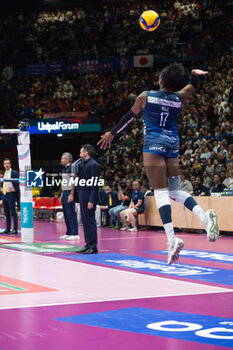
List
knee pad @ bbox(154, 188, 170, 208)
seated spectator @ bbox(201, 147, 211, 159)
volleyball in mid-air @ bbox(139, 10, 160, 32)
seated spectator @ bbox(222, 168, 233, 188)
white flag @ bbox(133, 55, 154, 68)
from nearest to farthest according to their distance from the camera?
knee pad @ bbox(154, 188, 170, 208)
volleyball in mid-air @ bbox(139, 10, 160, 32)
seated spectator @ bbox(222, 168, 233, 188)
seated spectator @ bbox(201, 147, 211, 159)
white flag @ bbox(133, 55, 154, 68)

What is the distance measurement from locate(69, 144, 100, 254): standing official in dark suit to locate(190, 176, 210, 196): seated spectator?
5.57 metres

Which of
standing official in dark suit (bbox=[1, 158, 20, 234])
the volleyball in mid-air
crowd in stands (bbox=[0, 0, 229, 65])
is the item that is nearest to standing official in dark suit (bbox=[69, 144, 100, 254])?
the volleyball in mid-air

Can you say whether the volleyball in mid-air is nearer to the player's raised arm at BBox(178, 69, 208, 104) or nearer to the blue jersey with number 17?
the player's raised arm at BBox(178, 69, 208, 104)

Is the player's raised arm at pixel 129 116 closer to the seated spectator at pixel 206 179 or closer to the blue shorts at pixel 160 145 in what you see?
the blue shorts at pixel 160 145

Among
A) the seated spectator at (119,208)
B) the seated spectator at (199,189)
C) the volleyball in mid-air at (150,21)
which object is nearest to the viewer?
the volleyball in mid-air at (150,21)

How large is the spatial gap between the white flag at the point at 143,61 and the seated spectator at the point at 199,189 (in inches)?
630

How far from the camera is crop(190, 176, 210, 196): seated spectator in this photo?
1485 cm

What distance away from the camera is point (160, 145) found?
210 inches

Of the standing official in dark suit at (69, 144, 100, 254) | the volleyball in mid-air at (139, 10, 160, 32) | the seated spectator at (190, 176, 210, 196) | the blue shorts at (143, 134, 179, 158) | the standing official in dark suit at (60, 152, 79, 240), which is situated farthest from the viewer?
the seated spectator at (190, 176, 210, 196)

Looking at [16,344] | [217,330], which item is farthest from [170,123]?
[16,344]

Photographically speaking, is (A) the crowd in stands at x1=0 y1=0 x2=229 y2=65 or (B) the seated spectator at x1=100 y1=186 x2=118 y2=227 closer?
(B) the seated spectator at x1=100 y1=186 x2=118 y2=227

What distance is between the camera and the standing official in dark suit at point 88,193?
386 inches

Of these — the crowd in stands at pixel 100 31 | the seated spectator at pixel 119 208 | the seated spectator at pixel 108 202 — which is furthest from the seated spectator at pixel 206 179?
the crowd in stands at pixel 100 31

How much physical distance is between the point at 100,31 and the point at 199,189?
20487 mm
